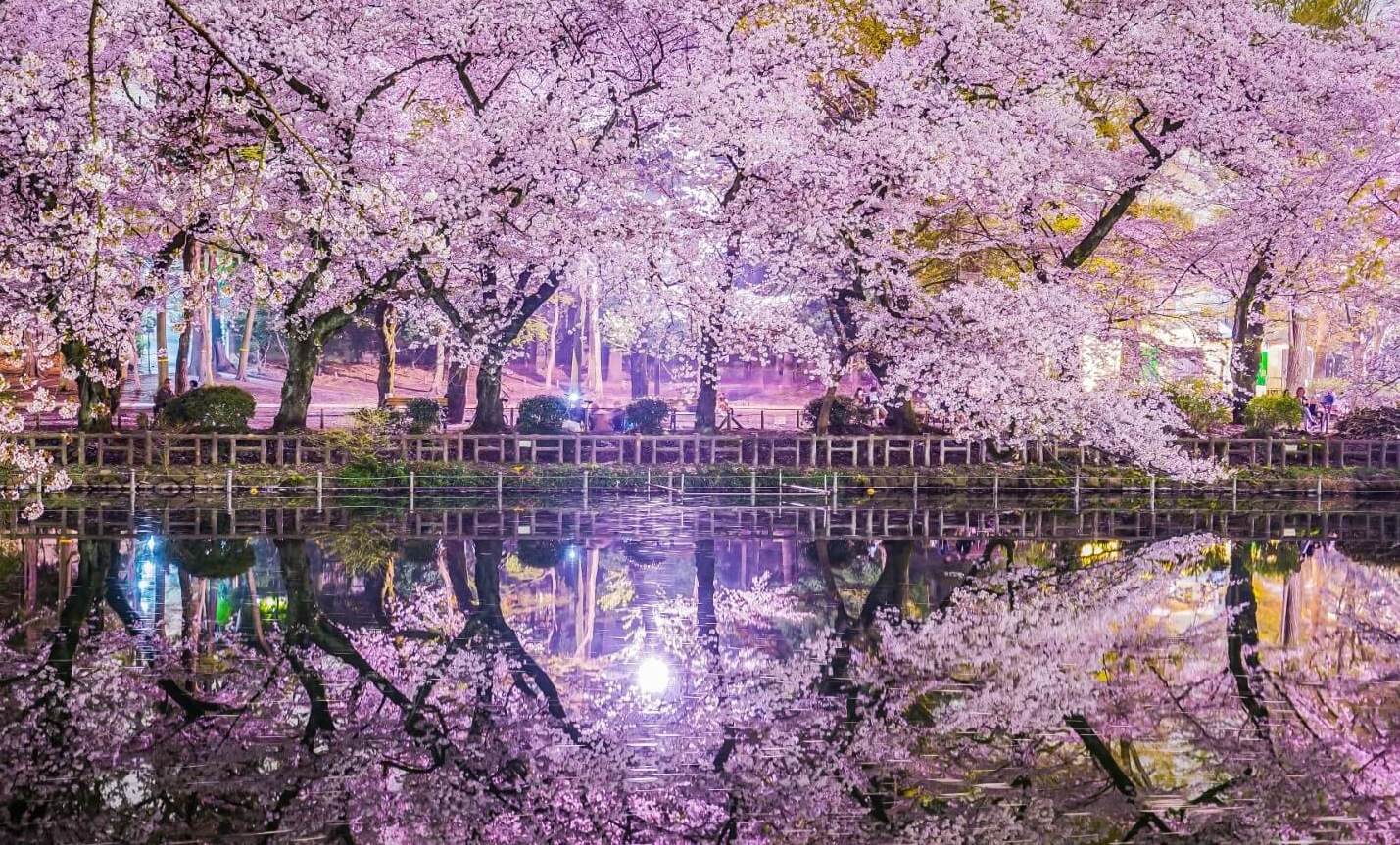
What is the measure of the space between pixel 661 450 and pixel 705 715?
20609 mm

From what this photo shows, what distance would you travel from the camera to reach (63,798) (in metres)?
8.74

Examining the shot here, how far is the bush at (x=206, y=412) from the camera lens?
30.0 m

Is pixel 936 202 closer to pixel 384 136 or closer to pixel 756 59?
pixel 756 59

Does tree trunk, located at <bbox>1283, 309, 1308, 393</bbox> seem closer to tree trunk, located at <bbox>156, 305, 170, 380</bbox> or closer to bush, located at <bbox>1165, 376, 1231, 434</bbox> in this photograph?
bush, located at <bbox>1165, 376, 1231, 434</bbox>

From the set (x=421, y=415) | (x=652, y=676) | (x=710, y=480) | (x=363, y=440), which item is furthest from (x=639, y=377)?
(x=652, y=676)

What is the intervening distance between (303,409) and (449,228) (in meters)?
6.24

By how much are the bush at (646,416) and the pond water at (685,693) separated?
12232mm

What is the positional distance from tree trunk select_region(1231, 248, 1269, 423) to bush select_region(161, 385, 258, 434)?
985 inches

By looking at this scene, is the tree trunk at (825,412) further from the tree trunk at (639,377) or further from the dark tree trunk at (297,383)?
the tree trunk at (639,377)

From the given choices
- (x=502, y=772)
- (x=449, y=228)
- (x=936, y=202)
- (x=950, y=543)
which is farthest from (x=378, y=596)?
(x=936, y=202)

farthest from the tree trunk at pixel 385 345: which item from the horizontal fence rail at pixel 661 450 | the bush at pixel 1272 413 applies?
the bush at pixel 1272 413

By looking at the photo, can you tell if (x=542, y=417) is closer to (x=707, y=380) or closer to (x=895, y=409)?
(x=707, y=380)

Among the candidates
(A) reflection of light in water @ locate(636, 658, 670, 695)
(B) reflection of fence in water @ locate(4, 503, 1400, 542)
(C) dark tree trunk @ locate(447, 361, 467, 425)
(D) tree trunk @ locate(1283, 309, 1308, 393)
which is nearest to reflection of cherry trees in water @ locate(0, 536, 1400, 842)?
(A) reflection of light in water @ locate(636, 658, 670, 695)

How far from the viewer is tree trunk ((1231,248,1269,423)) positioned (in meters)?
34.7
